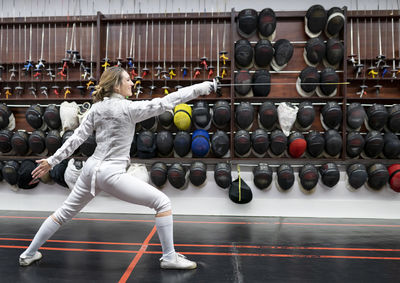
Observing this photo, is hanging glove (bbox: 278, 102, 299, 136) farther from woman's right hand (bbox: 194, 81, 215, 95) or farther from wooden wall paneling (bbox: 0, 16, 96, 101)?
wooden wall paneling (bbox: 0, 16, 96, 101)

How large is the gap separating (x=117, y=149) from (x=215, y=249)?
53.1 inches

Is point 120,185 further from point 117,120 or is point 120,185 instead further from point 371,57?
point 371,57

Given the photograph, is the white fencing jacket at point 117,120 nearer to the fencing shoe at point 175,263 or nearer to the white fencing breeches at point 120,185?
the white fencing breeches at point 120,185

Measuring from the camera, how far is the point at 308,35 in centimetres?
421

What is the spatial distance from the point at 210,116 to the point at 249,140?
2.02 feet

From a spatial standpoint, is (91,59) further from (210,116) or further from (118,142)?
(118,142)

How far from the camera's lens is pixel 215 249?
274 cm

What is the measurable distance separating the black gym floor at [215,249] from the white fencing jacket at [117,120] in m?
0.78

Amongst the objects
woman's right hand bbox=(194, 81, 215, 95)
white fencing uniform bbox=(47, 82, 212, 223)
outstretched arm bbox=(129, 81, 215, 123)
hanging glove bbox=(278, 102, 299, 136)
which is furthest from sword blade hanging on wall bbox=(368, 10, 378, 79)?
outstretched arm bbox=(129, 81, 215, 123)

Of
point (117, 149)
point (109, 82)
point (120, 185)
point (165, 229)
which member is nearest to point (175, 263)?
point (165, 229)

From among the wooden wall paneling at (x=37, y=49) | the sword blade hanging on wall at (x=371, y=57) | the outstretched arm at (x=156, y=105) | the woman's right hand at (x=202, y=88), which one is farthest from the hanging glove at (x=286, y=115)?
the wooden wall paneling at (x=37, y=49)

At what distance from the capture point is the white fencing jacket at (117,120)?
2.09 metres

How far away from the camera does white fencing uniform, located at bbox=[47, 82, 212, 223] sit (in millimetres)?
2076

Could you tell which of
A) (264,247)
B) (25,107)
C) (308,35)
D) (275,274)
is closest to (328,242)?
(264,247)
